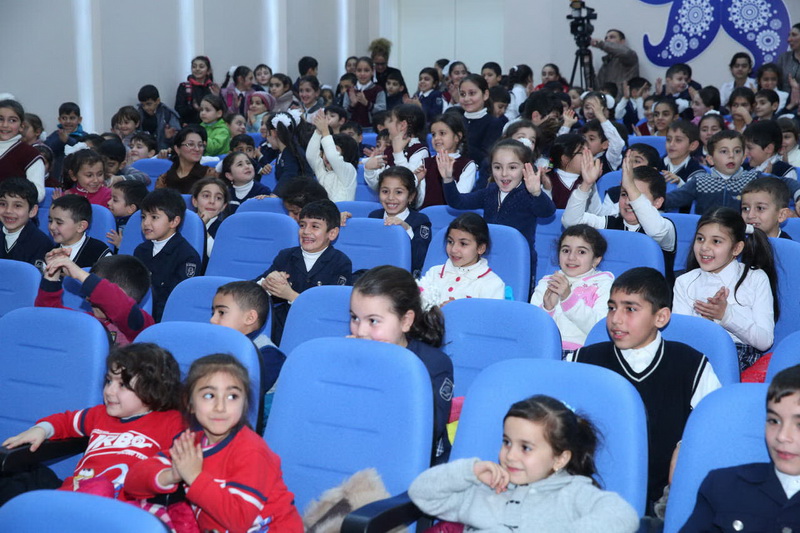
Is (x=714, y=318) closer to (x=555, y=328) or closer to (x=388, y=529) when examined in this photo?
(x=555, y=328)

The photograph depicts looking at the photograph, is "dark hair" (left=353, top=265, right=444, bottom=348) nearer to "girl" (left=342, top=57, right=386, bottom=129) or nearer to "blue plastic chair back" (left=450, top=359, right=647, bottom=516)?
"blue plastic chair back" (left=450, top=359, right=647, bottom=516)

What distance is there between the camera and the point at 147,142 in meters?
6.97

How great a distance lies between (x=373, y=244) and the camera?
13.0 feet

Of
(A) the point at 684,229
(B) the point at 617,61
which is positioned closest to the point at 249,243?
(A) the point at 684,229

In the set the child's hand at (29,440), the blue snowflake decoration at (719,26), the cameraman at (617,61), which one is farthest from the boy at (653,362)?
the blue snowflake decoration at (719,26)

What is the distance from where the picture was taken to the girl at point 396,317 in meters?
2.45

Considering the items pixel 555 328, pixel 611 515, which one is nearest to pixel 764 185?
pixel 555 328

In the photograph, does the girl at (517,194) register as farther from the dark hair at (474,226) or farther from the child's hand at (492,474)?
the child's hand at (492,474)

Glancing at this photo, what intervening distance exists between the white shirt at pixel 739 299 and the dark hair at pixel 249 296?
1449 mm

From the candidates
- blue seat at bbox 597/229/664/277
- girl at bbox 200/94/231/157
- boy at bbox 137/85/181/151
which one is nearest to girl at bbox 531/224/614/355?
blue seat at bbox 597/229/664/277

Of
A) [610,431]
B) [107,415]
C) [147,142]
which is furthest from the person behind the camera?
[147,142]

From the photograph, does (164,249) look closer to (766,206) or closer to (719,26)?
(766,206)

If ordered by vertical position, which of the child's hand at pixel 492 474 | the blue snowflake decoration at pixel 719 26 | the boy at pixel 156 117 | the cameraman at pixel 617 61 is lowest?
the child's hand at pixel 492 474

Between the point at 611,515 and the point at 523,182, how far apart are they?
2576mm
